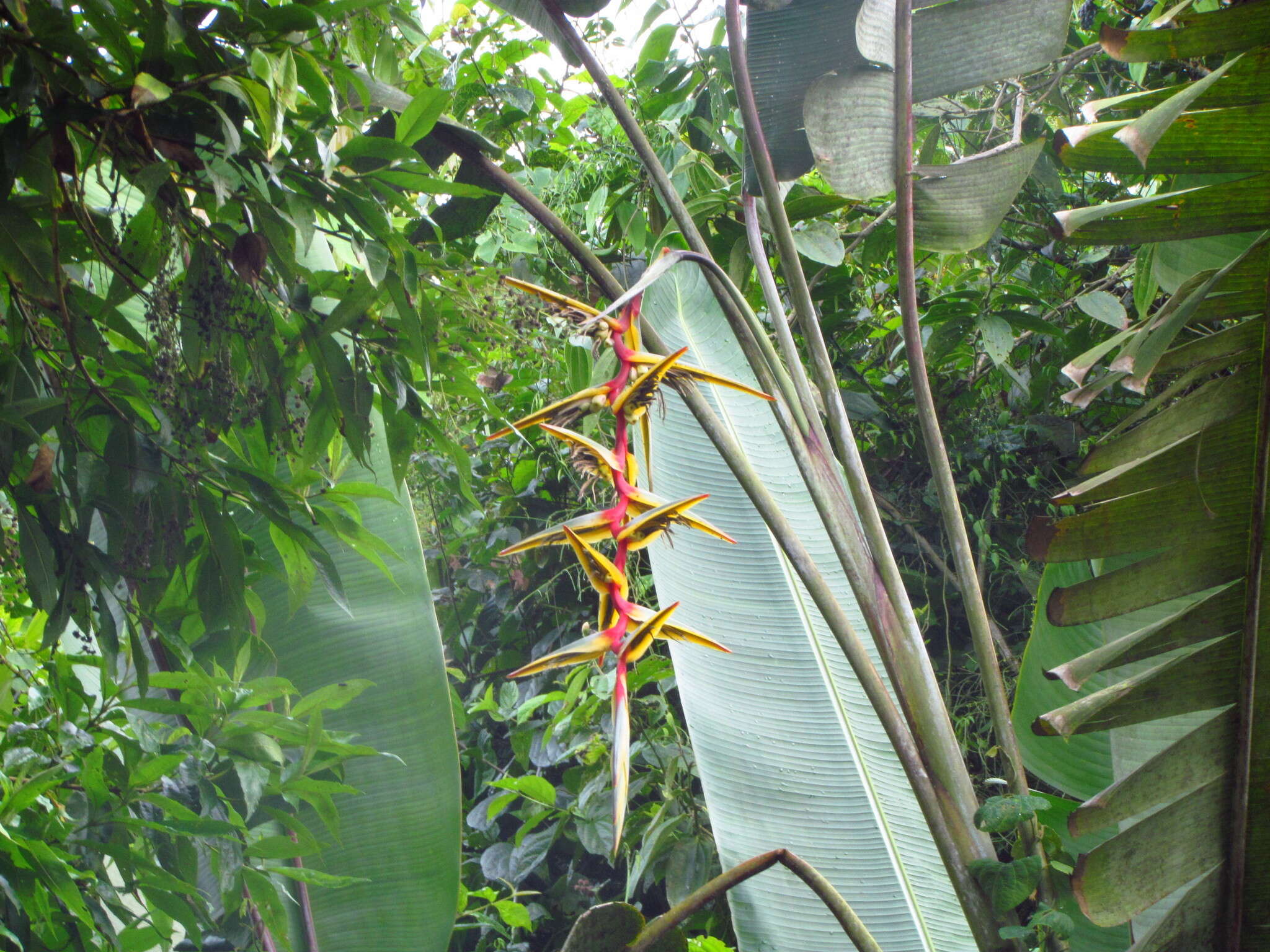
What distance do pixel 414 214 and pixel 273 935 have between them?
614 millimetres

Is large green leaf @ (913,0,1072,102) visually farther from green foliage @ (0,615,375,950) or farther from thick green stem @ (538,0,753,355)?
green foliage @ (0,615,375,950)

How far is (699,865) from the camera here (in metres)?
0.93

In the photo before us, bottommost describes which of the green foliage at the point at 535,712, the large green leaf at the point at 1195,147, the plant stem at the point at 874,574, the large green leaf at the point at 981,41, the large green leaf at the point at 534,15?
the green foliage at the point at 535,712

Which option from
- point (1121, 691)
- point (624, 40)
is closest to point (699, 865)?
point (1121, 691)

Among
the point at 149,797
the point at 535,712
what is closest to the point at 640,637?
the point at 149,797

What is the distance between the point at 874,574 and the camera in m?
0.57

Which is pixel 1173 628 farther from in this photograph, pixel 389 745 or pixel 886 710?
pixel 389 745

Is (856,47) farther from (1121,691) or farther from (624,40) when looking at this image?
(624,40)

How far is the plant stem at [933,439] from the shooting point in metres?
0.57

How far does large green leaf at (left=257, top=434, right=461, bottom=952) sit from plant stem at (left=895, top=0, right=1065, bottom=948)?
453 millimetres

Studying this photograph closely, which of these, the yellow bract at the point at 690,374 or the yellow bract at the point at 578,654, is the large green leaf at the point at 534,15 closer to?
the yellow bract at the point at 690,374

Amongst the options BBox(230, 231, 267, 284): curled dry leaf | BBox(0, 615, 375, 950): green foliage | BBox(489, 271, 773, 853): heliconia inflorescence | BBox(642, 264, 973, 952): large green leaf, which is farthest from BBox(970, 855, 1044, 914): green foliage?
BBox(230, 231, 267, 284): curled dry leaf

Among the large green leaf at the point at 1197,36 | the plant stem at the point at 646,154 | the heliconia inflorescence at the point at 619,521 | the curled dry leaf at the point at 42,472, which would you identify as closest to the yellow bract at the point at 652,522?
the heliconia inflorescence at the point at 619,521

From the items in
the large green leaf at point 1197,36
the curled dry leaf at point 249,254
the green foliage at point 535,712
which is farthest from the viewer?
the green foliage at point 535,712
